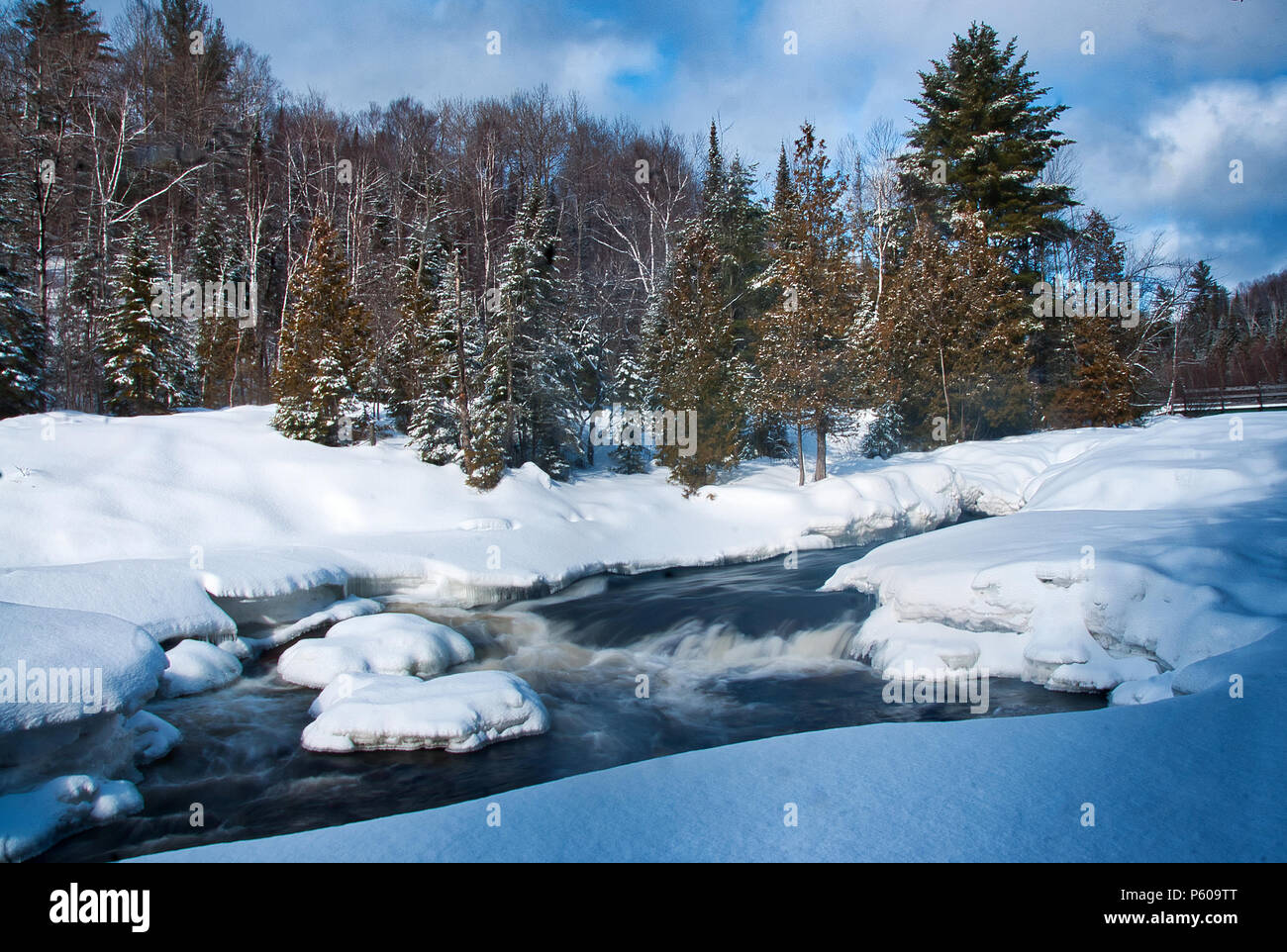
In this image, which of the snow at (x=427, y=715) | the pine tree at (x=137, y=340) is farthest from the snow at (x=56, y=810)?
the pine tree at (x=137, y=340)

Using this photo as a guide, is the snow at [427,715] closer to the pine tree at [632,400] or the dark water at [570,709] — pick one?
the dark water at [570,709]

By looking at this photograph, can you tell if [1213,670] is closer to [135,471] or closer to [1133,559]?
[1133,559]

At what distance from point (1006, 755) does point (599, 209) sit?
1529 inches

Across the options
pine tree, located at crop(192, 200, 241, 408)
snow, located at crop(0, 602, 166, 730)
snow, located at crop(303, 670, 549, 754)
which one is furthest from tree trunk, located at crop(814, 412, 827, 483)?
pine tree, located at crop(192, 200, 241, 408)

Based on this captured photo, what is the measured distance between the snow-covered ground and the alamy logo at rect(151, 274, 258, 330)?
35.9 feet

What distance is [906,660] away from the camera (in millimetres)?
8812

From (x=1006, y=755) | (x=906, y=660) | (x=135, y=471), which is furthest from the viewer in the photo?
(x=135, y=471)

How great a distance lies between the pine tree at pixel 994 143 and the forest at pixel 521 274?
139 mm

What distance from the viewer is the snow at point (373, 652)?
360 inches

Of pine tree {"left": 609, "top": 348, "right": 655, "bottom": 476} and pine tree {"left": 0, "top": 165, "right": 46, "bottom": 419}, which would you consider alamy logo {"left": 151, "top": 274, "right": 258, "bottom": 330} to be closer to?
pine tree {"left": 0, "top": 165, "right": 46, "bottom": 419}

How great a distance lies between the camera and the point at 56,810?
5.62m
